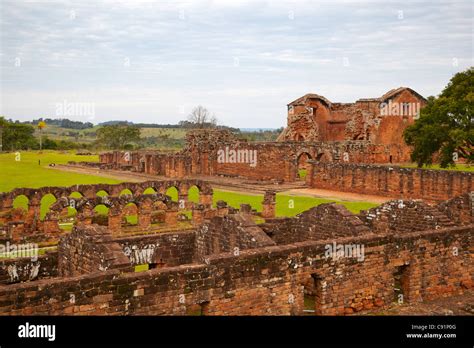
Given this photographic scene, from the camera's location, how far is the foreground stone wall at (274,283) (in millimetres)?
6141

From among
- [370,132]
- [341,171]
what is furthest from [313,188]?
[370,132]

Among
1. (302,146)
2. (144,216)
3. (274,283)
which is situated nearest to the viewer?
(274,283)

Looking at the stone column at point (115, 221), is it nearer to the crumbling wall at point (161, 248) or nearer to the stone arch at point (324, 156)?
the crumbling wall at point (161, 248)

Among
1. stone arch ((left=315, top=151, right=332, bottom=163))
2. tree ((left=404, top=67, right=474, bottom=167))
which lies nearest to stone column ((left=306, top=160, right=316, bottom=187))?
stone arch ((left=315, top=151, right=332, bottom=163))

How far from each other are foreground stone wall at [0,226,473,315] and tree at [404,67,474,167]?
2180 centimetres

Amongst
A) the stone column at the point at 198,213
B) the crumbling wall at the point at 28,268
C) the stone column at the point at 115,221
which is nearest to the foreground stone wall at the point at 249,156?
the stone column at the point at 198,213

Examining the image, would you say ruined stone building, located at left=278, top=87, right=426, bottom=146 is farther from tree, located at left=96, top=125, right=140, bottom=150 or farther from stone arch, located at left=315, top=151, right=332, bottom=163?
tree, located at left=96, top=125, right=140, bottom=150

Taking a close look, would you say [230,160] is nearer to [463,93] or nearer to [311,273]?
[463,93]

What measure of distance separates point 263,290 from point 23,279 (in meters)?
3.87

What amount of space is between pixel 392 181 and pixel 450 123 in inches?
205

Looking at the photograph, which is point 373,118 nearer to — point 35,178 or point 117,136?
point 35,178

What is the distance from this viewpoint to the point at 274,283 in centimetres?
754

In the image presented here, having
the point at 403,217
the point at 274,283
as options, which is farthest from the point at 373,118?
the point at 274,283

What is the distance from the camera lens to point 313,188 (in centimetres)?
3512
